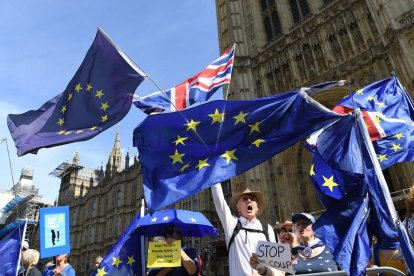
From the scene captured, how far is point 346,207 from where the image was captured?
4066mm

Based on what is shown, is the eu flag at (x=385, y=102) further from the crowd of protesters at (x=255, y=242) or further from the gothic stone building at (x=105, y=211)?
the gothic stone building at (x=105, y=211)

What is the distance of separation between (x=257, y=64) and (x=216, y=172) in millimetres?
19210

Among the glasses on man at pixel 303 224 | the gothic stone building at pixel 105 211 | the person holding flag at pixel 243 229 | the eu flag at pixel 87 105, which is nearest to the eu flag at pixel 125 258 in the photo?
the eu flag at pixel 87 105

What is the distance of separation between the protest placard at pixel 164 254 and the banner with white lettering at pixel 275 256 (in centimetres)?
123

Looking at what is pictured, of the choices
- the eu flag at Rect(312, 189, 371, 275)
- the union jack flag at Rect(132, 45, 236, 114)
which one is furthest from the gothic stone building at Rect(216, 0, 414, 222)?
the eu flag at Rect(312, 189, 371, 275)

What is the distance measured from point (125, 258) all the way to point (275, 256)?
4029mm

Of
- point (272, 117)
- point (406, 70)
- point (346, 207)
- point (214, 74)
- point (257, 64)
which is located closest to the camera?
point (346, 207)

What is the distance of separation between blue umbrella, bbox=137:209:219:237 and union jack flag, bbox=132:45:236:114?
6.52 ft

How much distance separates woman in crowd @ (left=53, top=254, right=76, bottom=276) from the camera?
5.07 m

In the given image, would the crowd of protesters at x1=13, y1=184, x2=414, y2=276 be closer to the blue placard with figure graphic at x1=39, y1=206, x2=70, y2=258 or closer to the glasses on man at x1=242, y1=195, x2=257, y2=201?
the glasses on man at x1=242, y1=195, x2=257, y2=201

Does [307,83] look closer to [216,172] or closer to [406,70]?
[406,70]

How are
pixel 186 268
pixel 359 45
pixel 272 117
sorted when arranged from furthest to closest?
pixel 359 45 < pixel 272 117 < pixel 186 268

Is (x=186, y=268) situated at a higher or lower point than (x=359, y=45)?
lower

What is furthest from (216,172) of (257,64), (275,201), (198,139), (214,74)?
(257,64)
